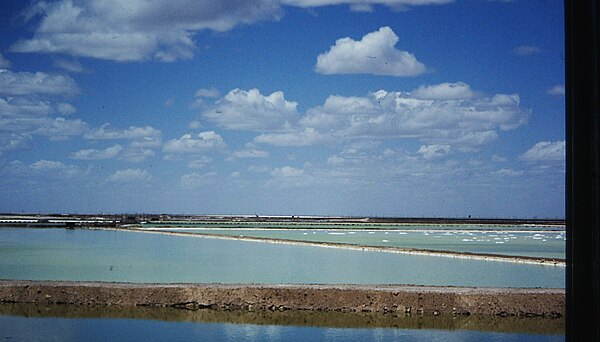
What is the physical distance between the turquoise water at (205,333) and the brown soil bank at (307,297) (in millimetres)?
848

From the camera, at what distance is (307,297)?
322 inches

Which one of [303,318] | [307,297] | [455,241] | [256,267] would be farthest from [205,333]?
[455,241]

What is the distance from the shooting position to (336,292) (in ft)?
26.9

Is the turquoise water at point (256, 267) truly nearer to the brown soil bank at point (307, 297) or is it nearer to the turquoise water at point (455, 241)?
the brown soil bank at point (307, 297)

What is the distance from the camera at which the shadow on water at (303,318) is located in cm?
734

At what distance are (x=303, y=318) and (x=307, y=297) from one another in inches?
16.6
